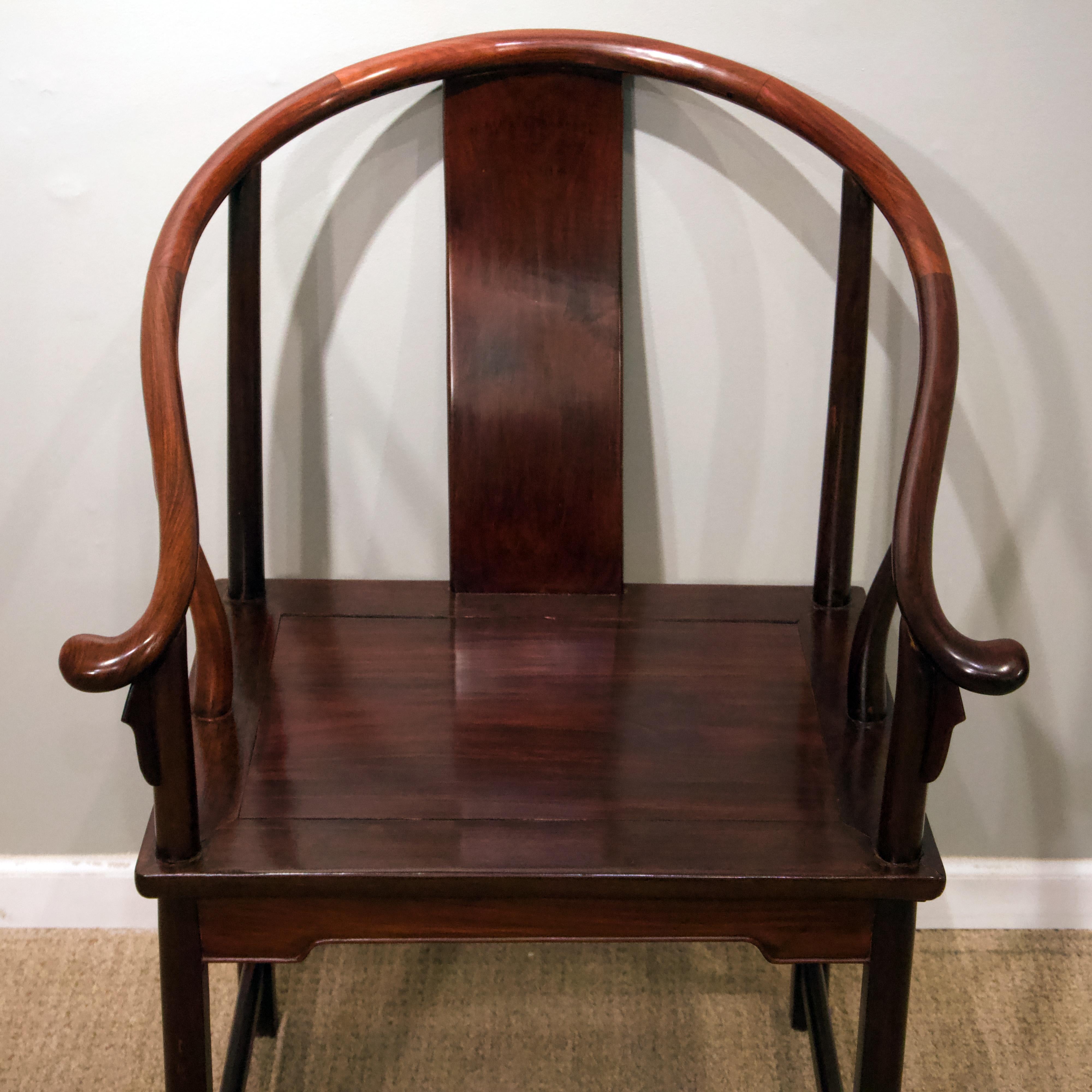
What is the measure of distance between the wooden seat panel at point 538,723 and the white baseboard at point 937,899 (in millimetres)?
544

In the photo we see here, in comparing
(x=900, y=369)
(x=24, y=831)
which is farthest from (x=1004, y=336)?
(x=24, y=831)

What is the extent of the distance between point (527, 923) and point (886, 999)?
26cm

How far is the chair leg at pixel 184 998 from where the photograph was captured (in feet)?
2.63

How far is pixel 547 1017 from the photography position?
1.30 m

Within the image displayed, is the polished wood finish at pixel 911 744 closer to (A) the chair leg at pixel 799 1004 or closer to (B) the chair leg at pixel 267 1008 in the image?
(A) the chair leg at pixel 799 1004

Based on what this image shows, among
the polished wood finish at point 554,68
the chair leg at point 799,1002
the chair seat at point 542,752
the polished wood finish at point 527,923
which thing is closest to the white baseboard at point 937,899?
the chair leg at point 799,1002

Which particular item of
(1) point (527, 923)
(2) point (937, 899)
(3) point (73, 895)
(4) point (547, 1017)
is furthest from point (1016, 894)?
(3) point (73, 895)

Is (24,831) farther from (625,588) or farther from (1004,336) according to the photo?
(1004,336)

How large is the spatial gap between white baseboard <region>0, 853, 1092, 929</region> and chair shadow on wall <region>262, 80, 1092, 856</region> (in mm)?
244

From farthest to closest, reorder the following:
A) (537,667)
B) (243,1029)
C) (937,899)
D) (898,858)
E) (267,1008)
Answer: (937,899), (267,1008), (243,1029), (537,667), (898,858)

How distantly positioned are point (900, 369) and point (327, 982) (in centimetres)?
93

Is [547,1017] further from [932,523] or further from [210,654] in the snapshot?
[932,523]

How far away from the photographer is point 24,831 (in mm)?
1375

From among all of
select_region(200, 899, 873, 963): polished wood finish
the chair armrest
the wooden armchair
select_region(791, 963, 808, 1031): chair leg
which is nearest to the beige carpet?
select_region(791, 963, 808, 1031): chair leg
